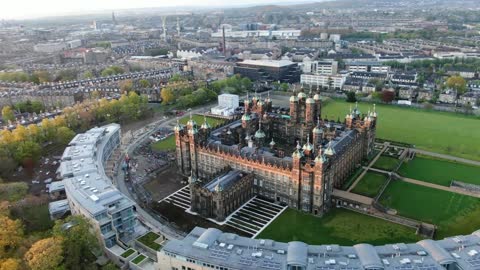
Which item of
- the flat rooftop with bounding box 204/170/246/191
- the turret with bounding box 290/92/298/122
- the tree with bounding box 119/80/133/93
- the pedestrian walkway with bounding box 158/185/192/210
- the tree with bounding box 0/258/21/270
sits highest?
the turret with bounding box 290/92/298/122

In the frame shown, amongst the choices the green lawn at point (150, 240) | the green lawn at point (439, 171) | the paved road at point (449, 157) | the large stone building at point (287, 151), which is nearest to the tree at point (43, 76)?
the large stone building at point (287, 151)

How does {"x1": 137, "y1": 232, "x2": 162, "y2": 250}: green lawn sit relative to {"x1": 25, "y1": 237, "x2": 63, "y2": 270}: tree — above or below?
below

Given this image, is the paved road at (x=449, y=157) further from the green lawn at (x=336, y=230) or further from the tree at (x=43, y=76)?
the tree at (x=43, y=76)

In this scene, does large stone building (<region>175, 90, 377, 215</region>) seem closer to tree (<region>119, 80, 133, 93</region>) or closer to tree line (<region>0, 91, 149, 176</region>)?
tree line (<region>0, 91, 149, 176</region>)

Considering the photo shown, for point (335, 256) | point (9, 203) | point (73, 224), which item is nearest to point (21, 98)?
point (9, 203)

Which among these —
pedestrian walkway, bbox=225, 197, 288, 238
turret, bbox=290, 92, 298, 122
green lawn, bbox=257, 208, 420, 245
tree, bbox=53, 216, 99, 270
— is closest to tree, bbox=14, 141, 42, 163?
tree, bbox=53, 216, 99, 270

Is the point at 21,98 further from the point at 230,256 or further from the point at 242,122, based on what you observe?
the point at 230,256
